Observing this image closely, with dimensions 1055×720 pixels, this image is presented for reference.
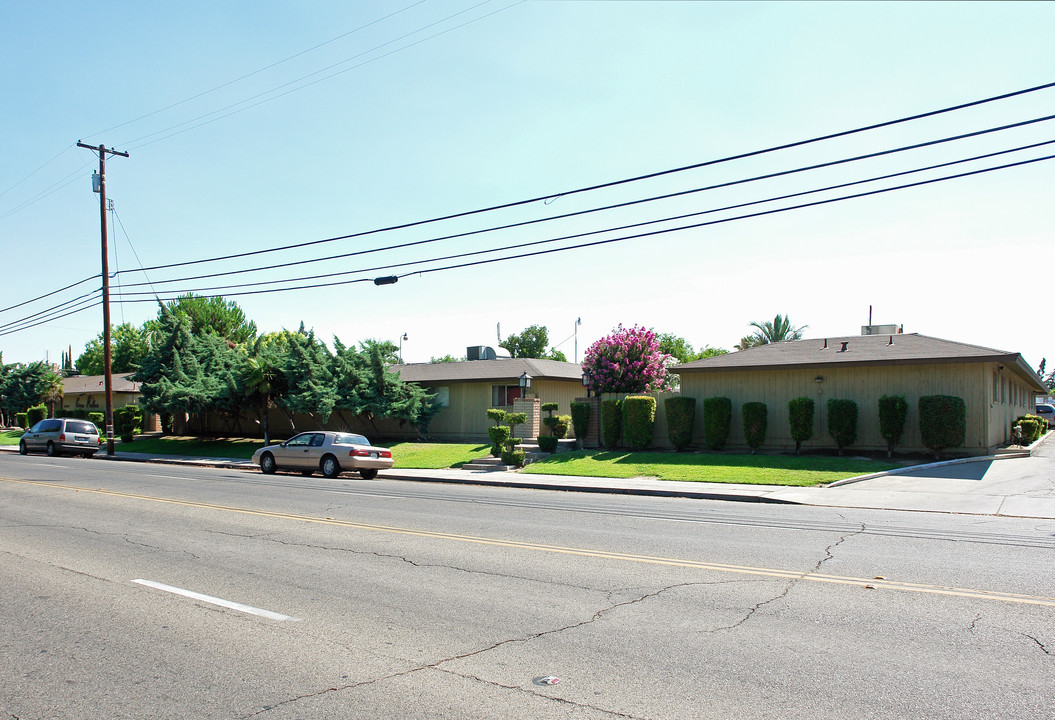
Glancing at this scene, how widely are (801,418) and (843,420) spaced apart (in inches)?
47.0

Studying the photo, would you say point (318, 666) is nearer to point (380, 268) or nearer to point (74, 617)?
point (74, 617)

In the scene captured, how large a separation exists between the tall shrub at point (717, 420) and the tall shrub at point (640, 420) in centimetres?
193

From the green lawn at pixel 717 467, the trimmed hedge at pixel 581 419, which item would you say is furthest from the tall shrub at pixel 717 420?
the trimmed hedge at pixel 581 419

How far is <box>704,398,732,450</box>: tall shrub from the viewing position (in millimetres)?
23734

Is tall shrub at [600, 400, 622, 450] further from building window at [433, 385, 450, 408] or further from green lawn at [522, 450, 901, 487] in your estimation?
building window at [433, 385, 450, 408]

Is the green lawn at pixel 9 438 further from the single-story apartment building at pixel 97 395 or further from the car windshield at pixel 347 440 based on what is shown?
the car windshield at pixel 347 440

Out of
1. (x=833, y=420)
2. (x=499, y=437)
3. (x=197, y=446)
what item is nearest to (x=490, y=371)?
(x=499, y=437)

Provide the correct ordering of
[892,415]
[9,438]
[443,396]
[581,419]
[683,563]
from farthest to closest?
[9,438], [443,396], [581,419], [892,415], [683,563]

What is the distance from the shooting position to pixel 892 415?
20.9 meters

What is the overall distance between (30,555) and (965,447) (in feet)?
72.0

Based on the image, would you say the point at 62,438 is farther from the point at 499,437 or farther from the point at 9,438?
the point at 499,437

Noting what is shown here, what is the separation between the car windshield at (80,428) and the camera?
112 ft

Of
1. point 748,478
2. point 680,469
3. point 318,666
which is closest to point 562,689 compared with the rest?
point 318,666

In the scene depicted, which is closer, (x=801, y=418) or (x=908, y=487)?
(x=908, y=487)
